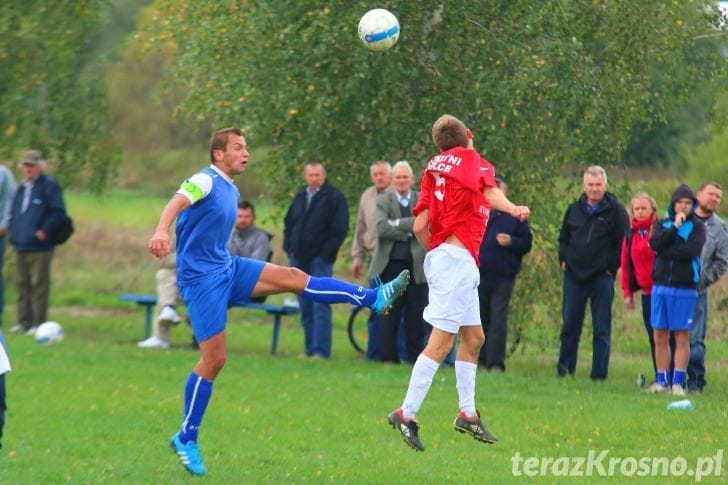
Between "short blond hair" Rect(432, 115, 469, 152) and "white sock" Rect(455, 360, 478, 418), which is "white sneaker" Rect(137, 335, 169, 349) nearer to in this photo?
"white sock" Rect(455, 360, 478, 418)

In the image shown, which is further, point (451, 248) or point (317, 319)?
point (317, 319)

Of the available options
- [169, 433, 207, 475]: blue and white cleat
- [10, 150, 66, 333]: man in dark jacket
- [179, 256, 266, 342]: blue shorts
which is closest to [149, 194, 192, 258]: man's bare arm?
[179, 256, 266, 342]: blue shorts

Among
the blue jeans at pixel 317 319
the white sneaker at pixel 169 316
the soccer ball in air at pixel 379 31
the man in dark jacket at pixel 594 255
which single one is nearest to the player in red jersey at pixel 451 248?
the soccer ball in air at pixel 379 31

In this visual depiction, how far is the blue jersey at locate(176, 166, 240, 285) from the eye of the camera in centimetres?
909

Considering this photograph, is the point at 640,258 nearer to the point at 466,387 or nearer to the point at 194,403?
the point at 466,387

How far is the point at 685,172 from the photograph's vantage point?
65.5 feet

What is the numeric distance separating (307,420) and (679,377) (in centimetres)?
399

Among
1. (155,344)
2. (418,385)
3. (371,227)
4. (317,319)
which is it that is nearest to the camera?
(418,385)

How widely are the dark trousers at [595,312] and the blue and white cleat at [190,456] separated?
21.2 ft

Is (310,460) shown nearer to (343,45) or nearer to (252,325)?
(343,45)

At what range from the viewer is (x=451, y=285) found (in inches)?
365

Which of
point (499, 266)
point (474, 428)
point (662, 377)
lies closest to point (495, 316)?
point (499, 266)

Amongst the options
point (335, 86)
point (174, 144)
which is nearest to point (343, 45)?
point (335, 86)

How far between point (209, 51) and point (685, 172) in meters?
7.64
